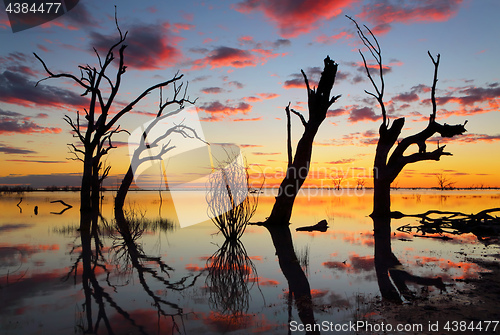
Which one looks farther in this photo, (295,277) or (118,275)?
(118,275)

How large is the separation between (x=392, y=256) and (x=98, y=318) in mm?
6490

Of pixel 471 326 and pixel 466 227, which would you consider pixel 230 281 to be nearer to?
pixel 471 326

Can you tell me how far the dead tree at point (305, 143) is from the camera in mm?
13797

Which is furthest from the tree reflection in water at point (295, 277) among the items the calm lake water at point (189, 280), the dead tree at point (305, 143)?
the dead tree at point (305, 143)

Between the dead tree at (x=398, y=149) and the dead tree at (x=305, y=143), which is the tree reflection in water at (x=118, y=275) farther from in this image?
the dead tree at (x=398, y=149)

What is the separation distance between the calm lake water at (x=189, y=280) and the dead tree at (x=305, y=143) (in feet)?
10.3

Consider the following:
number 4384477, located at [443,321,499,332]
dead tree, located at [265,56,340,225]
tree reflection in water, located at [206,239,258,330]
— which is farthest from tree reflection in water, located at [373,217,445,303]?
dead tree, located at [265,56,340,225]

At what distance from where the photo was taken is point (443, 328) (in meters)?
3.94

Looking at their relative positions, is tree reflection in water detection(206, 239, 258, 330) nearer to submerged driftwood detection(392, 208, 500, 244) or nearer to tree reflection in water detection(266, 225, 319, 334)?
tree reflection in water detection(266, 225, 319, 334)

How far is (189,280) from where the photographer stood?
20.5 ft

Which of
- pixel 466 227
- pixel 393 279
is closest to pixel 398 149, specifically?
pixel 466 227

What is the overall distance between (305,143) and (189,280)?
9.16 meters

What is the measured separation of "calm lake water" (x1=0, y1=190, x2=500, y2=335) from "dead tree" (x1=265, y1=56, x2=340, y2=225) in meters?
3.13

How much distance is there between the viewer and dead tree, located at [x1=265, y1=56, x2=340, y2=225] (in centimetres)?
1380
